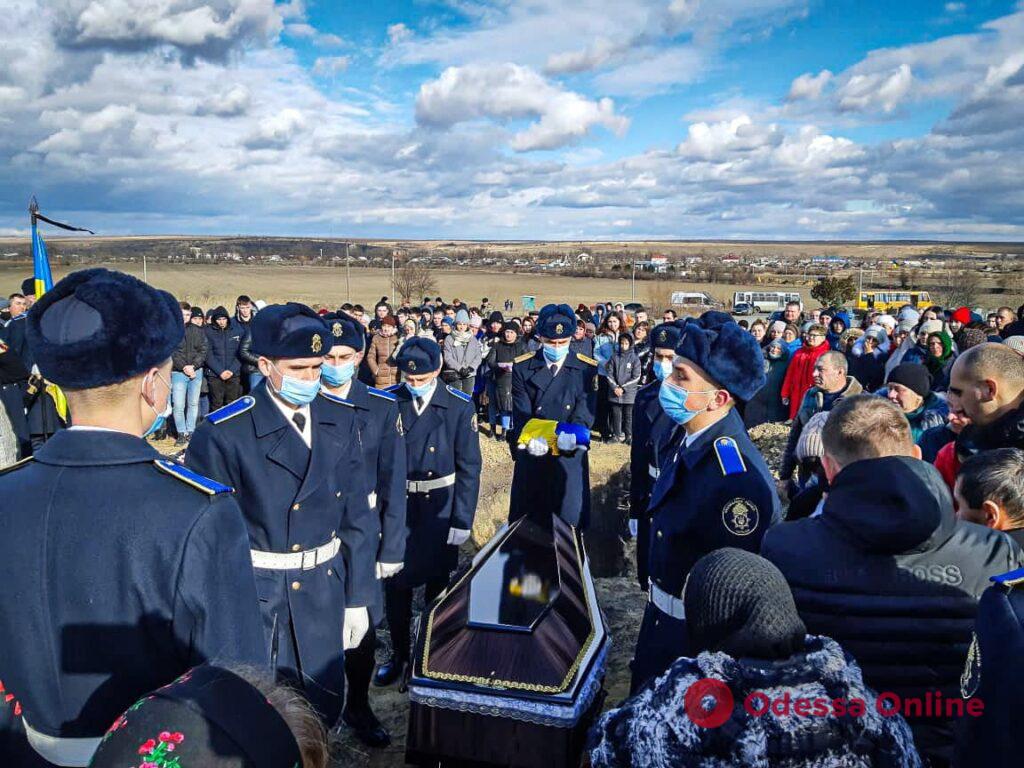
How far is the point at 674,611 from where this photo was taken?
2.58 meters

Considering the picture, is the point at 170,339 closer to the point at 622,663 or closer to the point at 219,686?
the point at 219,686

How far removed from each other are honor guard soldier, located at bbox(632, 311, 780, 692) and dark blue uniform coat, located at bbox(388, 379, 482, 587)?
5.25 ft

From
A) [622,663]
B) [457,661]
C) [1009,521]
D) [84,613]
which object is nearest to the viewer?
[84,613]

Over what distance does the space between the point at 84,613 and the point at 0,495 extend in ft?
0.97

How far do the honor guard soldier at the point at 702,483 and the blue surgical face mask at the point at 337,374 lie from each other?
5.59 ft

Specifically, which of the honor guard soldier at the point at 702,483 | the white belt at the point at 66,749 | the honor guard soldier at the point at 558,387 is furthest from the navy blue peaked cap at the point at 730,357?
the honor guard soldier at the point at 558,387

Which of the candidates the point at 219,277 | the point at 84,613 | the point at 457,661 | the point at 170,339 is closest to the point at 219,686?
the point at 84,613

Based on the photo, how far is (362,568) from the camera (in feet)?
10.1

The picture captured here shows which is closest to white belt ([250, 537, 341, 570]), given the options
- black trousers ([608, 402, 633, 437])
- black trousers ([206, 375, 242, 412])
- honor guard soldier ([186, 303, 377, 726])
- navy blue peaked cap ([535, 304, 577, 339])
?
honor guard soldier ([186, 303, 377, 726])

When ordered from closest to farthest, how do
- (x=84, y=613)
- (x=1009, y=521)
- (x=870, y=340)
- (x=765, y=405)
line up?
(x=84, y=613)
(x=1009, y=521)
(x=870, y=340)
(x=765, y=405)

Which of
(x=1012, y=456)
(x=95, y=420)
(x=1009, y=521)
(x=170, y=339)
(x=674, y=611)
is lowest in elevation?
(x=674, y=611)

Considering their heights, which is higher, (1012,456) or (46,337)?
(46,337)

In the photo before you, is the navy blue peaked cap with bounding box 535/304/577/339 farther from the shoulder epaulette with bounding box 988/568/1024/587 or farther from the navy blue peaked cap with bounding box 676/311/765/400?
the shoulder epaulette with bounding box 988/568/1024/587

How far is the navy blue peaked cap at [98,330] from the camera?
1.42 m
